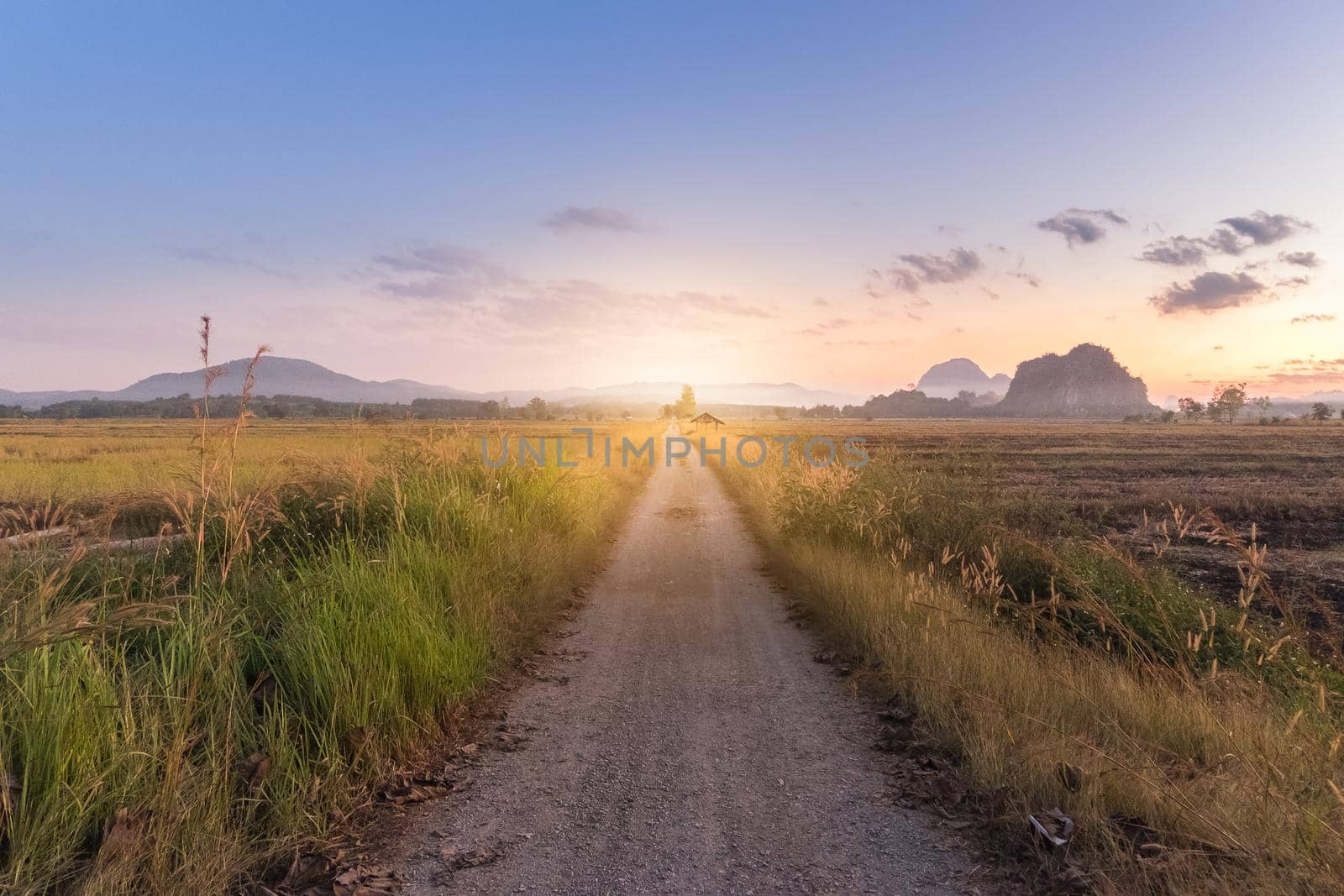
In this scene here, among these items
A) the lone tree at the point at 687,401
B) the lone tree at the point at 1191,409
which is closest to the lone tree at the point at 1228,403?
the lone tree at the point at 1191,409

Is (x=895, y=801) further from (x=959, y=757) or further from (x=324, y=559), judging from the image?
(x=324, y=559)

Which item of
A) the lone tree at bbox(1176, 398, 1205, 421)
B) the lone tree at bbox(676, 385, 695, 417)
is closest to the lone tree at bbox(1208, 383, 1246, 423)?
the lone tree at bbox(1176, 398, 1205, 421)

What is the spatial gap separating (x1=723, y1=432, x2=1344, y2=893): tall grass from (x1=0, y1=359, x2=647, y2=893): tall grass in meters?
3.57

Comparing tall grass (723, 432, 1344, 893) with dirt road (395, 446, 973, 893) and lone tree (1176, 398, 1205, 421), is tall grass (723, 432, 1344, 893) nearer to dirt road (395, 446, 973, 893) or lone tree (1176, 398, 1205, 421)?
dirt road (395, 446, 973, 893)

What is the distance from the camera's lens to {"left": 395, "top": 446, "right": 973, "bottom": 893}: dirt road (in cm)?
324

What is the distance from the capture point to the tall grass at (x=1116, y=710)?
298 centimetres

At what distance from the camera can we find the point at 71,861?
2.76 metres

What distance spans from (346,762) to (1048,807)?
3936 millimetres

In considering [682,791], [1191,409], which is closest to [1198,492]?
[682,791]

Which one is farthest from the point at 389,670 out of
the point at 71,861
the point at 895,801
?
the point at 895,801

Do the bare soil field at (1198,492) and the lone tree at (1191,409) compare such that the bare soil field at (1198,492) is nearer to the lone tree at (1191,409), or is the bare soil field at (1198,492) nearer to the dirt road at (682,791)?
the dirt road at (682,791)

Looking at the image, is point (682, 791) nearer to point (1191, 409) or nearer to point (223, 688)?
point (223, 688)

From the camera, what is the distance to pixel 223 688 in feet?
12.7

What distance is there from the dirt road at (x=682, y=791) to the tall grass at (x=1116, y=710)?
618 mm
